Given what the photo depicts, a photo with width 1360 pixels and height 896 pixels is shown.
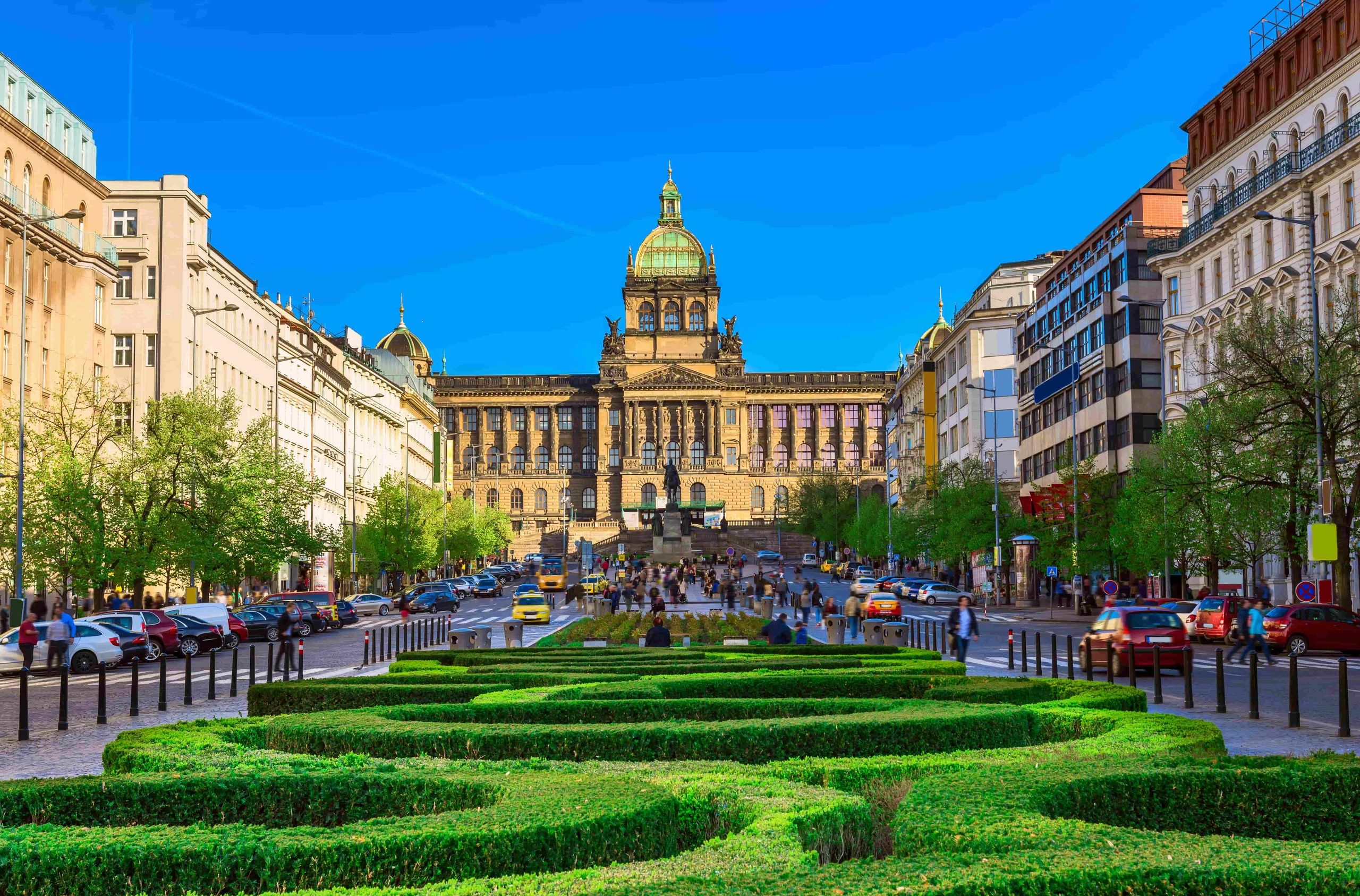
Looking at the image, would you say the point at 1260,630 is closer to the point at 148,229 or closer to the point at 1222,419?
the point at 1222,419

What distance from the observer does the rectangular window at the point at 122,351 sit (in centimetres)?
7119

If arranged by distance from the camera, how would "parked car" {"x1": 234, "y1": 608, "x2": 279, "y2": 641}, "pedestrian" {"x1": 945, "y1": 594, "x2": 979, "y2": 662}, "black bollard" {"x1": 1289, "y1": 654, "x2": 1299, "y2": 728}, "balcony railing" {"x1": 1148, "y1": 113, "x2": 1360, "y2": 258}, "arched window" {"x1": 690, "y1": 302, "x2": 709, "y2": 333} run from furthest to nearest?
"arched window" {"x1": 690, "y1": 302, "x2": 709, "y2": 333} → "balcony railing" {"x1": 1148, "y1": 113, "x2": 1360, "y2": 258} → "parked car" {"x1": 234, "y1": 608, "x2": 279, "y2": 641} → "pedestrian" {"x1": 945, "y1": 594, "x2": 979, "y2": 662} → "black bollard" {"x1": 1289, "y1": 654, "x2": 1299, "y2": 728}

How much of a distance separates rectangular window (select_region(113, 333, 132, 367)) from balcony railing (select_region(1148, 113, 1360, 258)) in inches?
1950

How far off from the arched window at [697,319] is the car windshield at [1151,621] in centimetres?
16818

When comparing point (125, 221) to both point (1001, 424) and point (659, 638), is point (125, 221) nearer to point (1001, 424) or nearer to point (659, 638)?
point (659, 638)

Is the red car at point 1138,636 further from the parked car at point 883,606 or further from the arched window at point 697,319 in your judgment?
the arched window at point 697,319

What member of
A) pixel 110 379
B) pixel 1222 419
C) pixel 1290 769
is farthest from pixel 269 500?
pixel 1290 769

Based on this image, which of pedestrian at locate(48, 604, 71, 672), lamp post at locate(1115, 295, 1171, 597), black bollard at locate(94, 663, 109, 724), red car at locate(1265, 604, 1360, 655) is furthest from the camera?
lamp post at locate(1115, 295, 1171, 597)

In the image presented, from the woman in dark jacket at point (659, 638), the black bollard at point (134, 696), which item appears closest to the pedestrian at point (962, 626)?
the woman in dark jacket at point (659, 638)

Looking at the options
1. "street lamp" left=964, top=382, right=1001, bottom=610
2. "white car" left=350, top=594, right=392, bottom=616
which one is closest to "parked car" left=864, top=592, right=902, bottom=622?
"street lamp" left=964, top=382, right=1001, bottom=610

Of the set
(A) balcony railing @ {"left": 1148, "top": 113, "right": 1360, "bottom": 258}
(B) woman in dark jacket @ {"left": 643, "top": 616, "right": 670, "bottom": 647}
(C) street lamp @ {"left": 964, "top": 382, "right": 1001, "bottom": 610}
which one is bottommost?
(B) woman in dark jacket @ {"left": 643, "top": 616, "right": 670, "bottom": 647}

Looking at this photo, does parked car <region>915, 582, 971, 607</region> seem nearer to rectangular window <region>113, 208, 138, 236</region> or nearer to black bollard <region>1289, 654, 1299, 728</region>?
rectangular window <region>113, 208, 138, 236</region>

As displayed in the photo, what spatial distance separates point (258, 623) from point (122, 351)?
25.7 m

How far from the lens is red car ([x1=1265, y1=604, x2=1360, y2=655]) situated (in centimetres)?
3800
